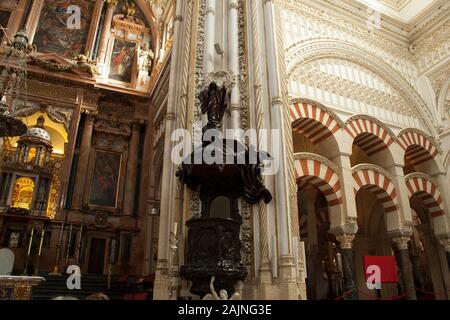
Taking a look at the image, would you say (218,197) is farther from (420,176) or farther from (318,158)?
(420,176)

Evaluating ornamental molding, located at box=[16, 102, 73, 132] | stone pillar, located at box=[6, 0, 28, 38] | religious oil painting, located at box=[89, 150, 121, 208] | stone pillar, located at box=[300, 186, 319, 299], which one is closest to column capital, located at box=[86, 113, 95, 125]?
ornamental molding, located at box=[16, 102, 73, 132]

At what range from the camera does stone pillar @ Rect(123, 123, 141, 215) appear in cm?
1152

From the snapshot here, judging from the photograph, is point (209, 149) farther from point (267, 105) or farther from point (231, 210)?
point (267, 105)

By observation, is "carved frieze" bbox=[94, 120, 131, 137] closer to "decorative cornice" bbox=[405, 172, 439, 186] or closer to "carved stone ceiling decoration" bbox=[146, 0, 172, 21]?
"carved stone ceiling decoration" bbox=[146, 0, 172, 21]

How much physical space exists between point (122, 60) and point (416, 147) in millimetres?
10597

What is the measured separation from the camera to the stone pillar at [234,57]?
6106mm

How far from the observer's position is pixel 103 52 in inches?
516

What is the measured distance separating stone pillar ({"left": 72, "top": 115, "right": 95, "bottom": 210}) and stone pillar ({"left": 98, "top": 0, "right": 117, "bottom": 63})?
2670 mm

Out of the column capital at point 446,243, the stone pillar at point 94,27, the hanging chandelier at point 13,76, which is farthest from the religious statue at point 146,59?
the column capital at point 446,243

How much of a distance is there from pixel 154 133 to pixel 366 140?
6833 millimetres

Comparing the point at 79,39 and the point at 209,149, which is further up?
the point at 79,39

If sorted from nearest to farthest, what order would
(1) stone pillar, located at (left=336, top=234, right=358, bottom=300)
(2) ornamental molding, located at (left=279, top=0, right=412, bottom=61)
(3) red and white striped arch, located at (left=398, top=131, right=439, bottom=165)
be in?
(1) stone pillar, located at (left=336, top=234, right=358, bottom=300) → (2) ornamental molding, located at (left=279, top=0, right=412, bottom=61) → (3) red and white striped arch, located at (left=398, top=131, right=439, bottom=165)

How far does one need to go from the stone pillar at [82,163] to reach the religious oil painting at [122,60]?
2155mm
